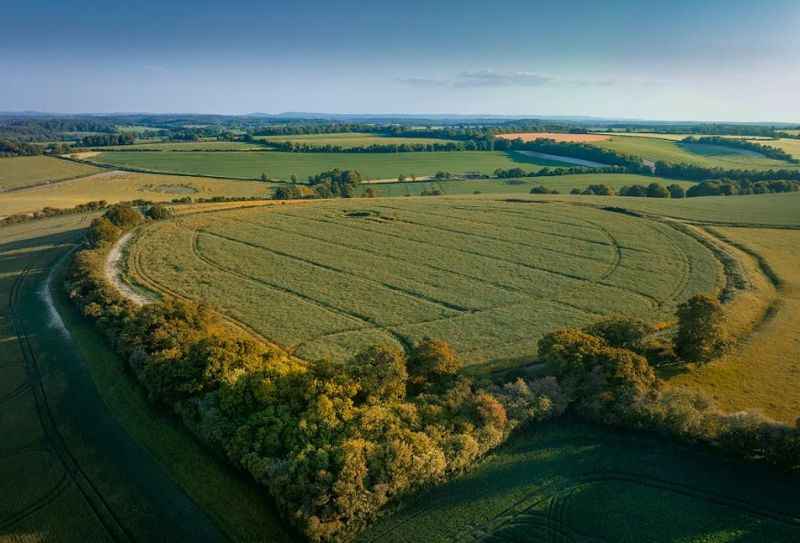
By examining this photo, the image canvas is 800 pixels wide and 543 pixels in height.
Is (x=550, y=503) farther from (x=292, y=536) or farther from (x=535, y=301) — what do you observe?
(x=535, y=301)

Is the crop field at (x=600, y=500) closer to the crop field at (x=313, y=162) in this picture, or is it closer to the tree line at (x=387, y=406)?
the tree line at (x=387, y=406)

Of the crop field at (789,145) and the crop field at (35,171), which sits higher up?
the crop field at (789,145)

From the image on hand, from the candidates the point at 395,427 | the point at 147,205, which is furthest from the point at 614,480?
the point at 147,205

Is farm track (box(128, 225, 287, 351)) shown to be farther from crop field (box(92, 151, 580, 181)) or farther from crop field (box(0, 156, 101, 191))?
crop field (box(0, 156, 101, 191))

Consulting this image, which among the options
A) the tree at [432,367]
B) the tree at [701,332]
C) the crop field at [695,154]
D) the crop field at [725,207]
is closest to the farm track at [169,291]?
the tree at [432,367]

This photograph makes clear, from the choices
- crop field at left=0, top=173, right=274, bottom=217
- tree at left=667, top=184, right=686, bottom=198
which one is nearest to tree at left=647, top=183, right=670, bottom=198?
tree at left=667, top=184, right=686, bottom=198

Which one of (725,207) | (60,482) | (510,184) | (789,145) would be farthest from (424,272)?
(789,145)
